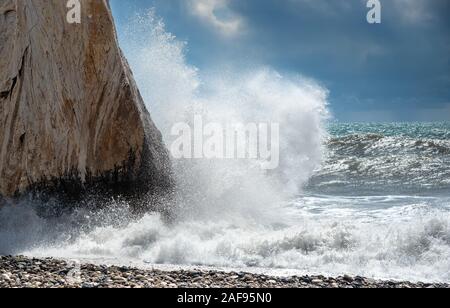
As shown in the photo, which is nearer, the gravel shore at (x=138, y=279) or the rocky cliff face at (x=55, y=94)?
the gravel shore at (x=138, y=279)

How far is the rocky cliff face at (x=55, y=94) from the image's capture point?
26.7 feet

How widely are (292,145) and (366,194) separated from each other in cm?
368

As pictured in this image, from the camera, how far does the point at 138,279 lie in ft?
18.1

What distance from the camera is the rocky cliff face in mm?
8133

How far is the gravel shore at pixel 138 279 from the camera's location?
17.2 feet

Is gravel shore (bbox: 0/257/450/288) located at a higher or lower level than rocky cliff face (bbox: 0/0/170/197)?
lower

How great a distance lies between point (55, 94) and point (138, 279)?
3993mm

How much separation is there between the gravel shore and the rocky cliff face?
242 cm

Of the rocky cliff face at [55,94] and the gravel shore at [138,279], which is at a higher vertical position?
the rocky cliff face at [55,94]

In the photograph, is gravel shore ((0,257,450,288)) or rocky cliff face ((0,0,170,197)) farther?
rocky cliff face ((0,0,170,197))

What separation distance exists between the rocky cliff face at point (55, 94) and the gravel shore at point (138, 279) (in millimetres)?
2421

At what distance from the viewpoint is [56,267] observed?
5.98 meters
